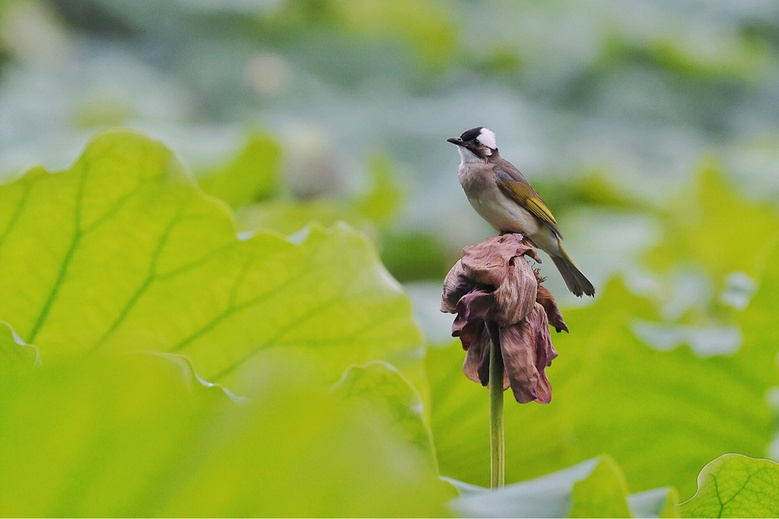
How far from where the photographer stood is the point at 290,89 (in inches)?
114

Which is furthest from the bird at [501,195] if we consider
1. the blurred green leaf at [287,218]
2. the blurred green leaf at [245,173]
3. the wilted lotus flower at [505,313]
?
the blurred green leaf at [245,173]

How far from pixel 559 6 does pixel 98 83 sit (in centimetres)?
177

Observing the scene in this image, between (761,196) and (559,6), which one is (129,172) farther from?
(559,6)

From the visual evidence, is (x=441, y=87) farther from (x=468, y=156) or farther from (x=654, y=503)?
(x=654, y=503)

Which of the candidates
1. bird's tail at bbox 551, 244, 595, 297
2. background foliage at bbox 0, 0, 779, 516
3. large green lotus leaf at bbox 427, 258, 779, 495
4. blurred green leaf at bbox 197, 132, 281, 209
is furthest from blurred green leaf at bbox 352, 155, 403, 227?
bird's tail at bbox 551, 244, 595, 297

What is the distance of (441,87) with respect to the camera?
3.12 m

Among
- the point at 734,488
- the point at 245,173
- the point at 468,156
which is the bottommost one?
the point at 245,173

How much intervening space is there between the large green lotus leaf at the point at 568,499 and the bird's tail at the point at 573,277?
89mm

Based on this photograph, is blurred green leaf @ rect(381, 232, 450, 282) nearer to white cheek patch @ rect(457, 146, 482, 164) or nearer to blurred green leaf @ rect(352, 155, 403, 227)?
blurred green leaf @ rect(352, 155, 403, 227)

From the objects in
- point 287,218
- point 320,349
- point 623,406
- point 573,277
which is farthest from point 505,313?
point 287,218

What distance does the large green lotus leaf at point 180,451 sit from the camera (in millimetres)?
280

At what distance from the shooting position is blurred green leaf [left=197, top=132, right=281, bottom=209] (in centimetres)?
124

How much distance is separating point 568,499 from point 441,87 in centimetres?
286

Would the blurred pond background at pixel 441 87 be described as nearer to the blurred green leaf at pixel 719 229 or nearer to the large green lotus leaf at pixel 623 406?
the blurred green leaf at pixel 719 229
